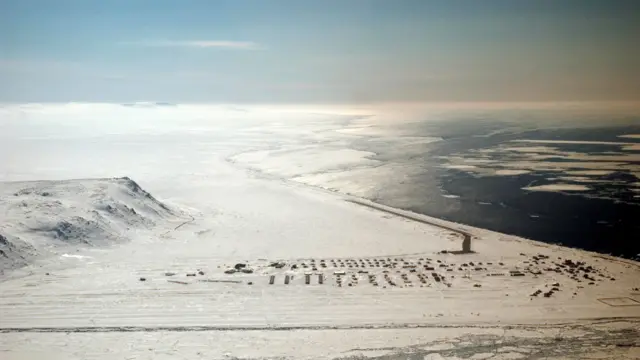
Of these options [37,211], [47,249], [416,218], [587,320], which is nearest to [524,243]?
[416,218]

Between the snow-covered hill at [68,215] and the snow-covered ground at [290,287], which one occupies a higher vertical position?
the snow-covered hill at [68,215]

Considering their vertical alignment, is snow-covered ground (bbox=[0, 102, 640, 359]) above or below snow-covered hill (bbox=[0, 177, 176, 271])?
below

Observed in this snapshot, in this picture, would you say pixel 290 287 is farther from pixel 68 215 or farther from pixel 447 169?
pixel 447 169

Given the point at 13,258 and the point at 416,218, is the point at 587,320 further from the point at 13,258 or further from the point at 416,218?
the point at 13,258

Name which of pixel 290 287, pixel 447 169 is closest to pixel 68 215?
pixel 290 287

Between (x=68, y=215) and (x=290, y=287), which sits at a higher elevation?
(x=68, y=215)

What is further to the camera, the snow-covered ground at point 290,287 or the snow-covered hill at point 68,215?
the snow-covered hill at point 68,215
